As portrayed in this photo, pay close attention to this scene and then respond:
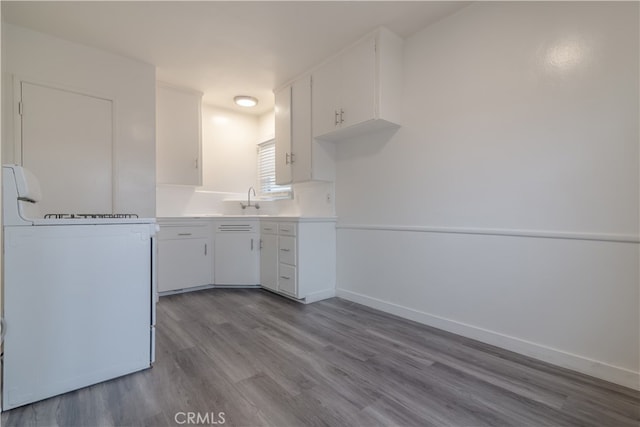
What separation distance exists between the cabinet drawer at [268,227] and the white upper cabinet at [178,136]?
1035mm

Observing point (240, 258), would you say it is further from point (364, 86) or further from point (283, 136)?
point (364, 86)

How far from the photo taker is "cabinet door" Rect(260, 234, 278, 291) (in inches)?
129

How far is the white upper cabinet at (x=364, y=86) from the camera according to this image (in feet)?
8.11

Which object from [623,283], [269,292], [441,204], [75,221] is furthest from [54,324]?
[623,283]

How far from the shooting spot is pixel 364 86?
256cm

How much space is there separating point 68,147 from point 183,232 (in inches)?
50.7

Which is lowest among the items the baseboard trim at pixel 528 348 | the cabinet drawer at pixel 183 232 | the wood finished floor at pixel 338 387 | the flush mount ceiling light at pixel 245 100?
the wood finished floor at pixel 338 387

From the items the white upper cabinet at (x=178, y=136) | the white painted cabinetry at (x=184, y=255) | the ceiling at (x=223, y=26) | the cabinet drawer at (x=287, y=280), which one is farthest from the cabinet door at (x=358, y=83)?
the white painted cabinetry at (x=184, y=255)

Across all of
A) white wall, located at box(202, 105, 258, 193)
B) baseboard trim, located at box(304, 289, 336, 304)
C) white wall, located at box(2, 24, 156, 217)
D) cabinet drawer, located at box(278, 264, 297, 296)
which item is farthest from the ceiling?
baseboard trim, located at box(304, 289, 336, 304)

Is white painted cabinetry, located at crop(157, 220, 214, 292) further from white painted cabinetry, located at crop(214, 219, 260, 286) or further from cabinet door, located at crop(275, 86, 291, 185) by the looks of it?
cabinet door, located at crop(275, 86, 291, 185)

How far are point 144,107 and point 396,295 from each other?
309 centimetres

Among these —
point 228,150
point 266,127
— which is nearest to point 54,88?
point 228,150

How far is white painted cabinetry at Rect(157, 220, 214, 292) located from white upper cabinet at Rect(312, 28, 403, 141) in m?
1.91

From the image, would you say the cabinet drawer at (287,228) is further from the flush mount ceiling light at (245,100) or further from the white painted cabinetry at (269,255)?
the flush mount ceiling light at (245,100)
